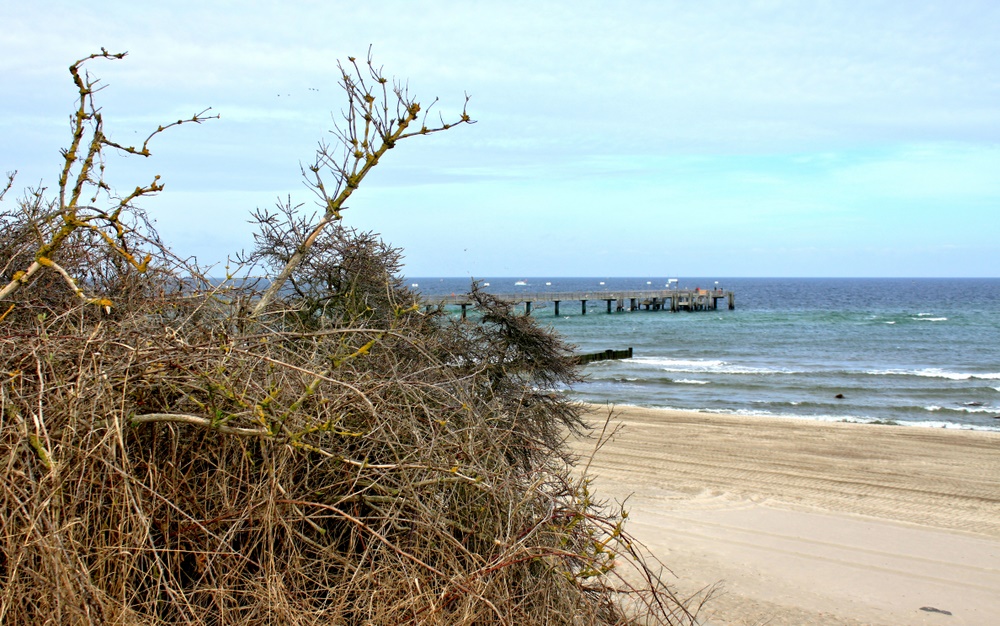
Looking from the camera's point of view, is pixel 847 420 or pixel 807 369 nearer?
pixel 847 420

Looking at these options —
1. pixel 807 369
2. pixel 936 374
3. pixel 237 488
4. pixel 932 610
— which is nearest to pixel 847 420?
pixel 936 374

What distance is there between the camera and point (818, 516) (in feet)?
31.0

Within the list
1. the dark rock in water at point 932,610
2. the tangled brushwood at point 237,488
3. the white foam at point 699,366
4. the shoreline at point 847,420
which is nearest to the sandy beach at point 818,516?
the dark rock in water at point 932,610

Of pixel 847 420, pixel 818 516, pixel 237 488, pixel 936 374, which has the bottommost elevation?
pixel 847 420

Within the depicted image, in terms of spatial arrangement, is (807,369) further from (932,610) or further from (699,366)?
(932,610)

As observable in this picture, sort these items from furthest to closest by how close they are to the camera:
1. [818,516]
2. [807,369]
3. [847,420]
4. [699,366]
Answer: [699,366] → [807,369] → [847,420] → [818,516]

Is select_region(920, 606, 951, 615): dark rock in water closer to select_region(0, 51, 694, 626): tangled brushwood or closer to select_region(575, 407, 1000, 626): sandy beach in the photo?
select_region(575, 407, 1000, 626): sandy beach

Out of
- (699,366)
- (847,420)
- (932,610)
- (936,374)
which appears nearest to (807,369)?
(699,366)

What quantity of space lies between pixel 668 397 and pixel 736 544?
14476mm

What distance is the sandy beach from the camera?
6531 mm

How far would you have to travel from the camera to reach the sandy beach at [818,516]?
6.53 m

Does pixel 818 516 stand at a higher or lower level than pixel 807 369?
higher

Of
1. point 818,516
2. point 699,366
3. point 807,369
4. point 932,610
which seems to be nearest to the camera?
point 932,610

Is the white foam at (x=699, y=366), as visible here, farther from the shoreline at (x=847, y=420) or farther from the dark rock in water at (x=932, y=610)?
the dark rock in water at (x=932, y=610)
